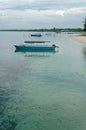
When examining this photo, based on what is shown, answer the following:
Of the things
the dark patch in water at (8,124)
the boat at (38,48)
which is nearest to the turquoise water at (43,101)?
the dark patch in water at (8,124)

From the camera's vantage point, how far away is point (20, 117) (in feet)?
33.6

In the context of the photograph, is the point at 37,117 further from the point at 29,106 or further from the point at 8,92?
the point at 8,92

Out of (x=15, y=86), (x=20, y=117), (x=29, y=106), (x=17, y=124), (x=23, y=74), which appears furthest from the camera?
(x=23, y=74)

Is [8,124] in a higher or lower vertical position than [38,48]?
higher

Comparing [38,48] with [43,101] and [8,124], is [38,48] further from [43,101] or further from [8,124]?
[8,124]

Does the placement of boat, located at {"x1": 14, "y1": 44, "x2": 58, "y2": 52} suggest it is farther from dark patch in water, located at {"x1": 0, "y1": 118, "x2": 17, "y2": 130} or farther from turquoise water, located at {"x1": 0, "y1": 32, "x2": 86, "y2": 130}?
dark patch in water, located at {"x1": 0, "y1": 118, "x2": 17, "y2": 130}

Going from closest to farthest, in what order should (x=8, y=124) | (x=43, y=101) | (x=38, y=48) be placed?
(x=8, y=124) → (x=43, y=101) → (x=38, y=48)

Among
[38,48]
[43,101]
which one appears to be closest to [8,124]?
[43,101]

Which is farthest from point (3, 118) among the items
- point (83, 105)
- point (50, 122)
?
point (83, 105)

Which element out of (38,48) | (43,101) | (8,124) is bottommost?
(38,48)

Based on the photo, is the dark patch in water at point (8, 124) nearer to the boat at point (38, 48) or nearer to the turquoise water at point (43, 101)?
Answer: the turquoise water at point (43, 101)

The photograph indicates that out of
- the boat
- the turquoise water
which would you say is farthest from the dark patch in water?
the boat

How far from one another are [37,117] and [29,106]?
1343mm

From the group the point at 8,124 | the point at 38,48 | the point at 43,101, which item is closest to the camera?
the point at 8,124
